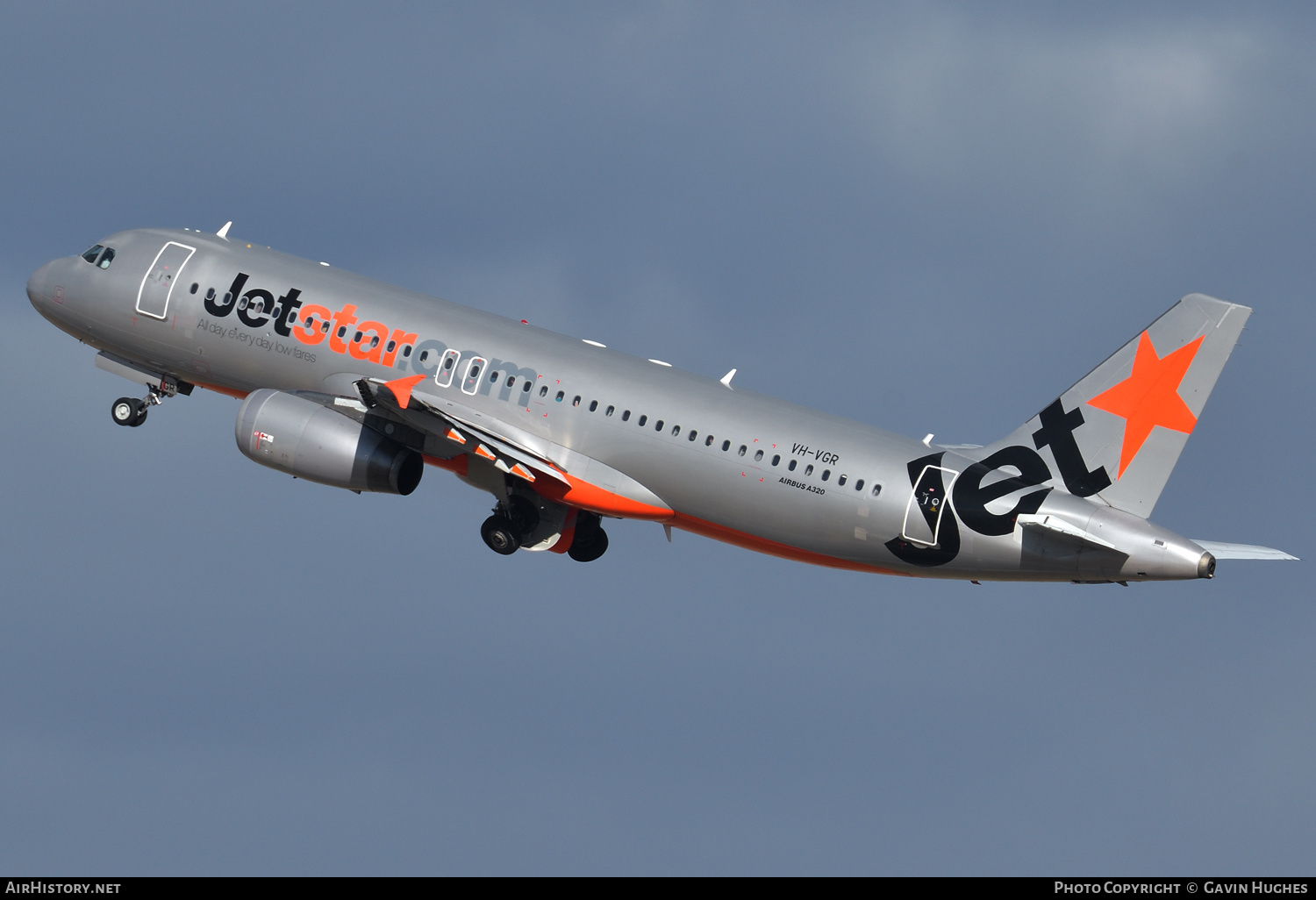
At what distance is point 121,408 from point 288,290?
6.92 m

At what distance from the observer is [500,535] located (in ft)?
148

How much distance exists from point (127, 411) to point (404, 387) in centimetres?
1071

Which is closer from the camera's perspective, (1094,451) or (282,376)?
(1094,451)

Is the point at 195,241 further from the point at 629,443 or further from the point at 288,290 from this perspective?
the point at 629,443

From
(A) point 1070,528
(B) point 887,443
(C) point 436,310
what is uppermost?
(C) point 436,310

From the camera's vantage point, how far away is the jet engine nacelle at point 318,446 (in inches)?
1693

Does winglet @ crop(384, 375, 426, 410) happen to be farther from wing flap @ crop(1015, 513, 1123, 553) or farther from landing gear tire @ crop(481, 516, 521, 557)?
wing flap @ crop(1015, 513, 1123, 553)

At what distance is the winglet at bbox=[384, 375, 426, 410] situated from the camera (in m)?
41.7

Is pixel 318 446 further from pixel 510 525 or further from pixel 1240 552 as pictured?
pixel 1240 552

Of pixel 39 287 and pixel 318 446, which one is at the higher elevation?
pixel 39 287

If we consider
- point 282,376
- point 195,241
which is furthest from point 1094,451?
point 195,241

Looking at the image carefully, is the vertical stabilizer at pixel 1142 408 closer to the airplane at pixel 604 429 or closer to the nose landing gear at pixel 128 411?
the airplane at pixel 604 429

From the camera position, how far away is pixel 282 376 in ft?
149

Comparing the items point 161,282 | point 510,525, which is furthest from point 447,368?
point 161,282
